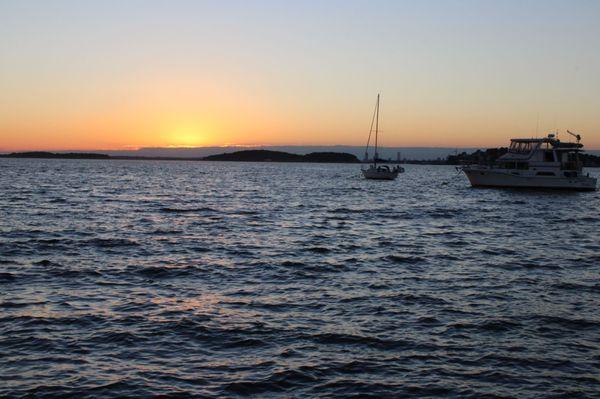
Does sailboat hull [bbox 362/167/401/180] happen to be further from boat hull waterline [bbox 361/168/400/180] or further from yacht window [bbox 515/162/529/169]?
yacht window [bbox 515/162/529/169]

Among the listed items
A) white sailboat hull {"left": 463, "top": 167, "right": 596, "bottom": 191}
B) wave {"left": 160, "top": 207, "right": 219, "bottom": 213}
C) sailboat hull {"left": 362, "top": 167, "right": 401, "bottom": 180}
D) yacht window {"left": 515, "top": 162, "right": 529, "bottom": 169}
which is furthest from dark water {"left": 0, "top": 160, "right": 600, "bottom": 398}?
sailboat hull {"left": 362, "top": 167, "right": 401, "bottom": 180}

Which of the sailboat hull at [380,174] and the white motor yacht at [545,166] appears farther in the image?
the sailboat hull at [380,174]

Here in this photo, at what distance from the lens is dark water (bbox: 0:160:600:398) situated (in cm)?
900

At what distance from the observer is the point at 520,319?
12.6 meters

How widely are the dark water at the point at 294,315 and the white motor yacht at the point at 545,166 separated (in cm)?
4035

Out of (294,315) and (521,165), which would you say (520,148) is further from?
(294,315)

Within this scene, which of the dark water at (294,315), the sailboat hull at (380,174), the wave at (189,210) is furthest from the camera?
the sailboat hull at (380,174)

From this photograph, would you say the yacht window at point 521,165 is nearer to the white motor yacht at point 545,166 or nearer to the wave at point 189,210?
the white motor yacht at point 545,166

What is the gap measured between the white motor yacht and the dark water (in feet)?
132

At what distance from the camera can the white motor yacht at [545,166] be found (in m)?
64.4

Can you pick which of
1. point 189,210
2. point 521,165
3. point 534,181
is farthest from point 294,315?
point 521,165

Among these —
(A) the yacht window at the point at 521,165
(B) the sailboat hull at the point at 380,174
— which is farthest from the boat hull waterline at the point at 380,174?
(A) the yacht window at the point at 521,165

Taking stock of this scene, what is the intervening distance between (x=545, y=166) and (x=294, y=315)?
5896 cm

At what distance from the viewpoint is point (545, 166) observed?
64.8 meters
